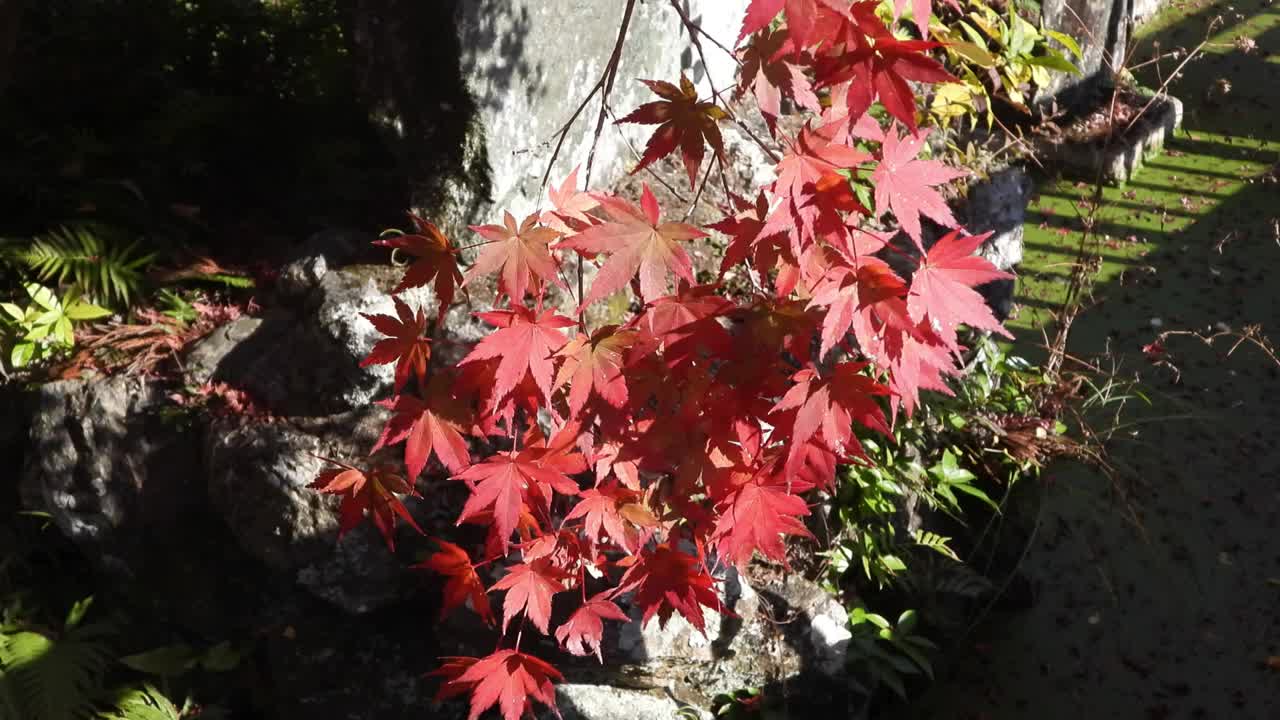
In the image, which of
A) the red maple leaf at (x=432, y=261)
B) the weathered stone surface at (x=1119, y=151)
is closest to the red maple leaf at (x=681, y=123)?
the red maple leaf at (x=432, y=261)

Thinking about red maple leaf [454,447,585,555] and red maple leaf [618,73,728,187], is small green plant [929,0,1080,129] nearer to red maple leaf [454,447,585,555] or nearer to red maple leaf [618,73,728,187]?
red maple leaf [618,73,728,187]

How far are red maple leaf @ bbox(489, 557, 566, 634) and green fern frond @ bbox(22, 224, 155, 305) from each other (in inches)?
79.8

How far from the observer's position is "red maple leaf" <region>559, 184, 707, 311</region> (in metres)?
1.77

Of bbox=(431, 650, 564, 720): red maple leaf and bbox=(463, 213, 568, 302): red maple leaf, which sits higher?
bbox=(463, 213, 568, 302): red maple leaf

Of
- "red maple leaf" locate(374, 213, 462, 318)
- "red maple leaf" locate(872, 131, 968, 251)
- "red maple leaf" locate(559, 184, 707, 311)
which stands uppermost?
"red maple leaf" locate(872, 131, 968, 251)

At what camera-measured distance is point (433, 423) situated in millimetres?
2127

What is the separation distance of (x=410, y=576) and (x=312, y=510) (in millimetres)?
348

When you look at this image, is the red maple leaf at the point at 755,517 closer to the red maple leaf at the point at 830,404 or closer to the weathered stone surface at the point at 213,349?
the red maple leaf at the point at 830,404

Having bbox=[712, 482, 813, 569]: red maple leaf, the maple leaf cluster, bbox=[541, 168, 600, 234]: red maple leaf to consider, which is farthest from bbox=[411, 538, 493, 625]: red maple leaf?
bbox=[541, 168, 600, 234]: red maple leaf

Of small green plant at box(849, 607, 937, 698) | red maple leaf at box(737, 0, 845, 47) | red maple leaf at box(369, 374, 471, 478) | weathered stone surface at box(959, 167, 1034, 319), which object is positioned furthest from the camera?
weathered stone surface at box(959, 167, 1034, 319)

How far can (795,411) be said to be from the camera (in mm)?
1881

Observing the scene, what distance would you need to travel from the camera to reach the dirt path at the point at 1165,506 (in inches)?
139

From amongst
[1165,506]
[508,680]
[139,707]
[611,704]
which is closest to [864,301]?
[508,680]

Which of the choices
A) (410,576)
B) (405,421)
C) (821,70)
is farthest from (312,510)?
(821,70)
